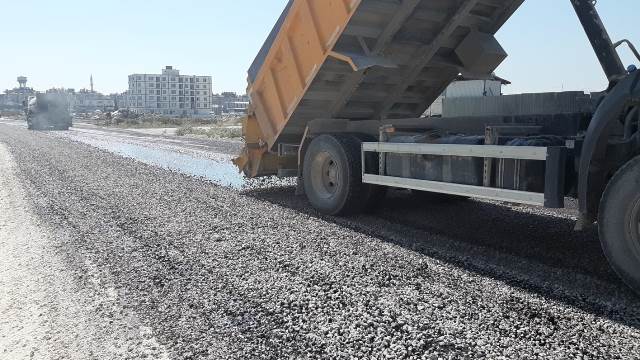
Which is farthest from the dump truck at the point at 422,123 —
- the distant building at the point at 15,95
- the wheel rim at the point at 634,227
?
the distant building at the point at 15,95

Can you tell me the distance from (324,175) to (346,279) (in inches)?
129

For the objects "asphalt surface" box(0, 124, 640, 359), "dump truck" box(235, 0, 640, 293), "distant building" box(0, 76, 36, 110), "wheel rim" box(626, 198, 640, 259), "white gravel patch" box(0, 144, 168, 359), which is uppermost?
"distant building" box(0, 76, 36, 110)

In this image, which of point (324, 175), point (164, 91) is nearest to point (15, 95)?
point (164, 91)

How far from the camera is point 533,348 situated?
3.03 meters

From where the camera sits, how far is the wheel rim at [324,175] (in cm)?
725

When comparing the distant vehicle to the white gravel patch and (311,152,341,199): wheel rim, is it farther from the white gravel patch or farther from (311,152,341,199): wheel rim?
the white gravel patch

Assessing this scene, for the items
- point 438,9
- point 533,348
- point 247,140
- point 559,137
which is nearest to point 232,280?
point 533,348

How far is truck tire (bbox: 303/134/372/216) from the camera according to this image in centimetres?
677

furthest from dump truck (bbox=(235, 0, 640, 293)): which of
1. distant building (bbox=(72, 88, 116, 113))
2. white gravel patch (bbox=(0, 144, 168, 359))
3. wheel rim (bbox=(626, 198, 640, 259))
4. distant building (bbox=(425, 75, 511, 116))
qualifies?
distant building (bbox=(72, 88, 116, 113))

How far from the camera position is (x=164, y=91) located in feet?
483

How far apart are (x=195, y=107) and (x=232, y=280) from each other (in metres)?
145

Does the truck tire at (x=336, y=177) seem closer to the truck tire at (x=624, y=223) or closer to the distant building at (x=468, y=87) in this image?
the distant building at (x=468, y=87)

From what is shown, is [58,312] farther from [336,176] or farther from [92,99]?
[92,99]

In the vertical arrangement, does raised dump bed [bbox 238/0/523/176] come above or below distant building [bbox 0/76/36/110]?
below
